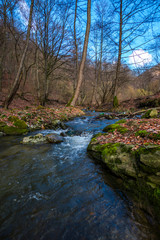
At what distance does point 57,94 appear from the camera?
28.9 meters

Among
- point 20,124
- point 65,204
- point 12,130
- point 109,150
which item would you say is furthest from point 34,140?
point 65,204

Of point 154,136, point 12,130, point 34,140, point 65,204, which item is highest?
point 154,136

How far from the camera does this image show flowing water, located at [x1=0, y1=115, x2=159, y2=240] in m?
1.65

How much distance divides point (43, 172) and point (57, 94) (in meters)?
27.4

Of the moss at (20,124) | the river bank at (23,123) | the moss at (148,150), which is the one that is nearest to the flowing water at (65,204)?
the moss at (148,150)

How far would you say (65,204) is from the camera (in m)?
2.11

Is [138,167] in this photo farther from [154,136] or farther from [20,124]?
[20,124]

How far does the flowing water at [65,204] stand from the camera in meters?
1.65

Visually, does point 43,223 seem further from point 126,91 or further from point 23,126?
point 126,91

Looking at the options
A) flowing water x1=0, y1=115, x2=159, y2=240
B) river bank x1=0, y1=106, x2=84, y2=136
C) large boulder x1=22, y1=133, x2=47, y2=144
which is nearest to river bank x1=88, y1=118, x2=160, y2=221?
flowing water x1=0, y1=115, x2=159, y2=240

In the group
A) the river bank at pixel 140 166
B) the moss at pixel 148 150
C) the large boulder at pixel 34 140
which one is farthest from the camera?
the large boulder at pixel 34 140

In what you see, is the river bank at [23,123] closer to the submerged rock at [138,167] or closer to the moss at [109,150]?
the moss at [109,150]

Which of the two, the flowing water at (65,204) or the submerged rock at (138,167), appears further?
the submerged rock at (138,167)

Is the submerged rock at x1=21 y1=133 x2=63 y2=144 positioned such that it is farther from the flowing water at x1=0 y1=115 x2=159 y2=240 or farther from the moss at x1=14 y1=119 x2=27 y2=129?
the moss at x1=14 y1=119 x2=27 y2=129
